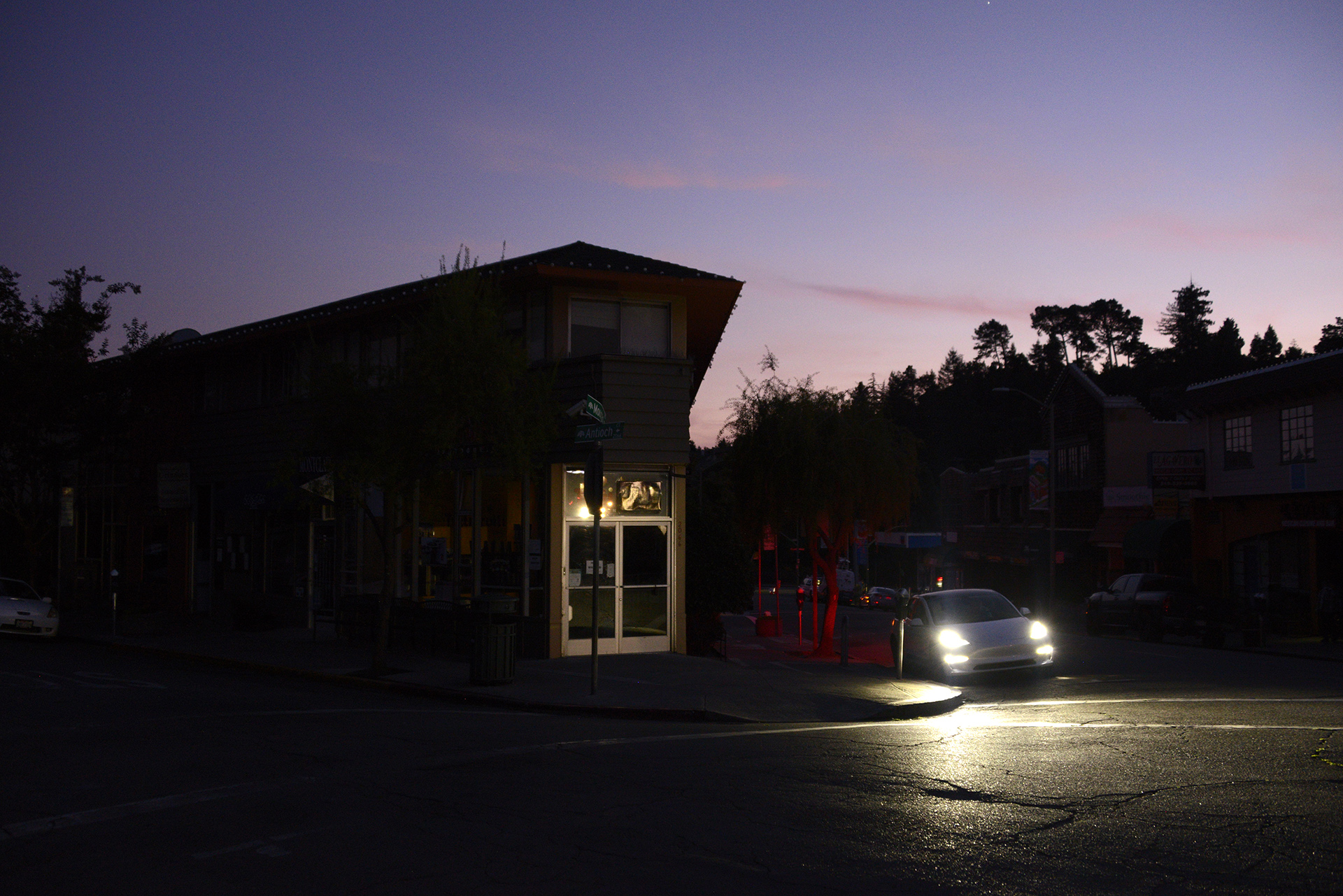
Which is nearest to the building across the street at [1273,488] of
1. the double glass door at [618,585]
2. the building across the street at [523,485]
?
the building across the street at [523,485]

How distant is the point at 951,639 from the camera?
16.0m

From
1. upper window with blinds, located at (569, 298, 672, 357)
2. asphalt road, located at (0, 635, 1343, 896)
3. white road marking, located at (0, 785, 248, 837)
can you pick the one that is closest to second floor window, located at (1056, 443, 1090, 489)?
upper window with blinds, located at (569, 298, 672, 357)

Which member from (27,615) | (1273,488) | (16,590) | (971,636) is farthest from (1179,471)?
(16,590)

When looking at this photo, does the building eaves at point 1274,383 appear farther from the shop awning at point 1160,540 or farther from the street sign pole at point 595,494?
the street sign pole at point 595,494

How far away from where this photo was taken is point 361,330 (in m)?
22.2

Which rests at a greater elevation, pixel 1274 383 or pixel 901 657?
pixel 1274 383

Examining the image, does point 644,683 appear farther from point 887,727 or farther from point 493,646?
point 887,727

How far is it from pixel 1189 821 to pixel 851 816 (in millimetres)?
2183

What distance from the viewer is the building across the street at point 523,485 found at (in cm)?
1798

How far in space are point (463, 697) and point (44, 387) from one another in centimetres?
1948

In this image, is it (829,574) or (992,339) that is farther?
(992,339)

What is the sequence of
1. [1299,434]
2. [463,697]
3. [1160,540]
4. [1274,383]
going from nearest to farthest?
[463,697] < [1299,434] < [1274,383] < [1160,540]

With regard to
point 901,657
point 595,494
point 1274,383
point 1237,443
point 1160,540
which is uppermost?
point 1274,383

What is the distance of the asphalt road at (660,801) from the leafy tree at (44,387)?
17.7 metres
